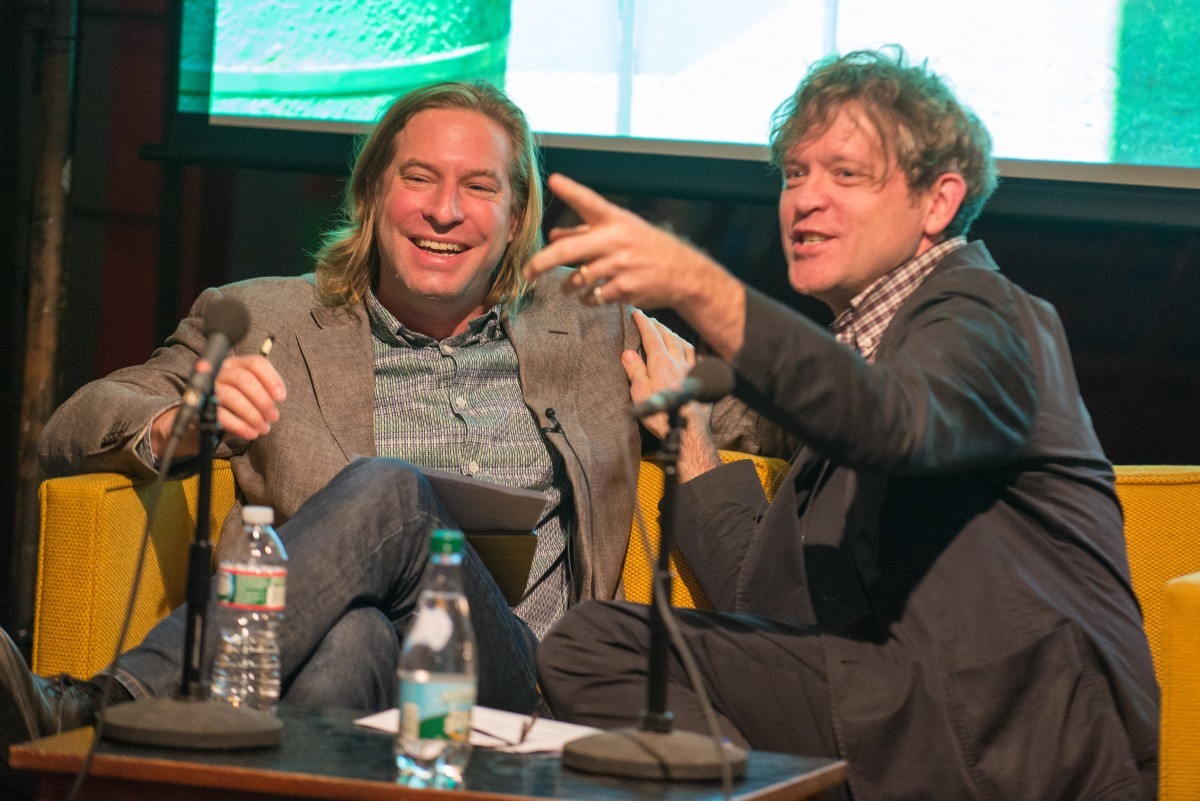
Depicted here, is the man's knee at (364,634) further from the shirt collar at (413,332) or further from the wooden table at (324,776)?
the shirt collar at (413,332)

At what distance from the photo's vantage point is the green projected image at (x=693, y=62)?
9.68 ft

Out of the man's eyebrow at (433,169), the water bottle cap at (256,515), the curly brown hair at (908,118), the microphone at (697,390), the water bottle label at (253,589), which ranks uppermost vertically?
the curly brown hair at (908,118)

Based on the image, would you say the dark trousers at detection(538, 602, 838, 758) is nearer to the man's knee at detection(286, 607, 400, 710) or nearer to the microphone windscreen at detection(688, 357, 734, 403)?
the man's knee at detection(286, 607, 400, 710)

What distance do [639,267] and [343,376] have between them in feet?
3.64

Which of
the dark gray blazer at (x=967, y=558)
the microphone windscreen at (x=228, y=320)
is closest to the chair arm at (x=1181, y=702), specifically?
the dark gray blazer at (x=967, y=558)

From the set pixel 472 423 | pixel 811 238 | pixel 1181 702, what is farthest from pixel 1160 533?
pixel 472 423

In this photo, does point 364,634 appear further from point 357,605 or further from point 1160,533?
point 1160,533

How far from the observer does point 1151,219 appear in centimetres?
296

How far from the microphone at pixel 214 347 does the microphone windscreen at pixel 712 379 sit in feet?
1.51

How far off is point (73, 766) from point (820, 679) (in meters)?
0.89

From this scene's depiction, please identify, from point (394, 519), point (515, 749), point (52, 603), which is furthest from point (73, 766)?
point (52, 603)

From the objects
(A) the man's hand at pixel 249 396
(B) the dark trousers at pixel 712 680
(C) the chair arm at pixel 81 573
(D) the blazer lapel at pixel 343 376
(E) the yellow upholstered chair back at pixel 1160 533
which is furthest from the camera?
(D) the blazer lapel at pixel 343 376

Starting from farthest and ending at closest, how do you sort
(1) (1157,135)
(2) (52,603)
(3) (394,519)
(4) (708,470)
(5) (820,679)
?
(1) (1157,135) → (4) (708,470) → (2) (52,603) → (3) (394,519) → (5) (820,679)

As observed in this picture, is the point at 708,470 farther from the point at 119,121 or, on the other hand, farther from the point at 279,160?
the point at 119,121
